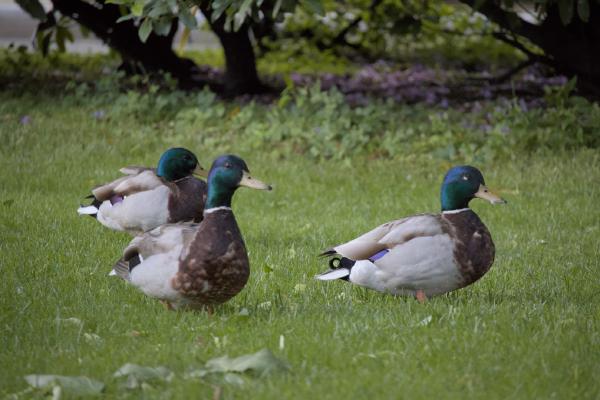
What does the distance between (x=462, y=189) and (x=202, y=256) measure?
1559 mm

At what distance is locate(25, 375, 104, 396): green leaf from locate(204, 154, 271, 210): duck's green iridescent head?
1.37 meters

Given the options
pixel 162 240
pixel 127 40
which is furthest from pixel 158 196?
pixel 127 40

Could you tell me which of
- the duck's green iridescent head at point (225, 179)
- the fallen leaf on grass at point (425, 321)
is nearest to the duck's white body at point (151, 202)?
the duck's green iridescent head at point (225, 179)

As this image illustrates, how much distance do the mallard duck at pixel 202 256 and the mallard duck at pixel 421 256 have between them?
0.72 m

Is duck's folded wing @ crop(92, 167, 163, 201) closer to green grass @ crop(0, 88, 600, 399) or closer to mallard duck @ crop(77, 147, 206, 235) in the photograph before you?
mallard duck @ crop(77, 147, 206, 235)

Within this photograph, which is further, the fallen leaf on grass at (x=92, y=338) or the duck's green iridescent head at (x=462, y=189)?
the duck's green iridescent head at (x=462, y=189)

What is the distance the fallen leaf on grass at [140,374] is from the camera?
383 cm

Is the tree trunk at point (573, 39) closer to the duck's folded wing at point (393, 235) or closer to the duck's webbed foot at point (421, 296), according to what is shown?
the duck's folded wing at point (393, 235)

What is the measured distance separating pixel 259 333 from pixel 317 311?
544 millimetres

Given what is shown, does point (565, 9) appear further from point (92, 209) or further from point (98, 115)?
point (98, 115)

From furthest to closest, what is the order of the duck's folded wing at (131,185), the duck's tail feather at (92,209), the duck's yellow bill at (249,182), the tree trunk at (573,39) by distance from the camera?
the tree trunk at (573,39), the duck's tail feather at (92,209), the duck's folded wing at (131,185), the duck's yellow bill at (249,182)

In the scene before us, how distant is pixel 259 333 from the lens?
4.51 m

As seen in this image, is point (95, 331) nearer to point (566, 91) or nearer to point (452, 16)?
point (566, 91)

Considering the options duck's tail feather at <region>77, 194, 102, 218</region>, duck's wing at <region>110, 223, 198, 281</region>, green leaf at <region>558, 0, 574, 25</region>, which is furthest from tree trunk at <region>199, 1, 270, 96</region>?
duck's wing at <region>110, 223, 198, 281</region>
